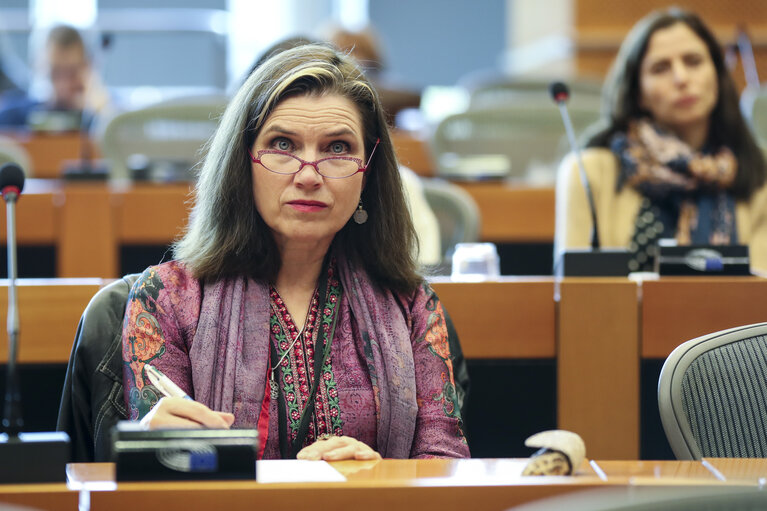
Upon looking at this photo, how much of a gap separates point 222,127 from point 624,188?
5.14 feet

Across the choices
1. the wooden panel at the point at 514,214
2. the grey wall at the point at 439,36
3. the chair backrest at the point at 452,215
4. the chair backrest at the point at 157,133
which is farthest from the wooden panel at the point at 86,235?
the grey wall at the point at 439,36

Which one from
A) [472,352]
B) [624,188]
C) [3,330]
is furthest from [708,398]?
[624,188]

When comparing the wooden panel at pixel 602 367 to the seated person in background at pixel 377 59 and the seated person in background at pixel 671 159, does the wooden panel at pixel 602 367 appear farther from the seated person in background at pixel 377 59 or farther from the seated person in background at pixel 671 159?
the seated person in background at pixel 377 59

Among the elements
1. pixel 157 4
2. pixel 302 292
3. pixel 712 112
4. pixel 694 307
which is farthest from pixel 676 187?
pixel 157 4

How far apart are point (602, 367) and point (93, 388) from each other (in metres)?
0.96

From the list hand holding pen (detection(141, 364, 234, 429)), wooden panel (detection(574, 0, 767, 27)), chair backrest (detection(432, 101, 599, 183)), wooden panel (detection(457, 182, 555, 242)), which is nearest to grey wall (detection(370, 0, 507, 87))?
wooden panel (detection(574, 0, 767, 27))

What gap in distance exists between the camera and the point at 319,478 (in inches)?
43.6

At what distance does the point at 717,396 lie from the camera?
1.55 metres

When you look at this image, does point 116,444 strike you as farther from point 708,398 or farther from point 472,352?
point 472,352

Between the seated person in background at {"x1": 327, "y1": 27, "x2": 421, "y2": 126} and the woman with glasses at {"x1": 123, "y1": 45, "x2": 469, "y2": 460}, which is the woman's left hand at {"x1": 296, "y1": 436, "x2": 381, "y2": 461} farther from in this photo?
the seated person in background at {"x1": 327, "y1": 27, "x2": 421, "y2": 126}

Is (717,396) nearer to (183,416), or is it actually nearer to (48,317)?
(183,416)

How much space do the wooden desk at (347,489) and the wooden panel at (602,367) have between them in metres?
0.84

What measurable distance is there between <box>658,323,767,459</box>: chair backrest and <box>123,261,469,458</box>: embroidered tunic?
12.4 inches

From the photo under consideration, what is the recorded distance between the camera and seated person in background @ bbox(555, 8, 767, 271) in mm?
2869
